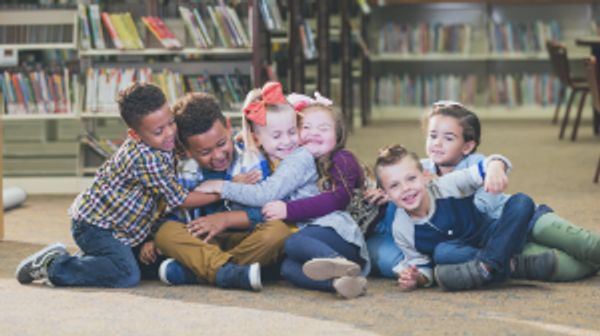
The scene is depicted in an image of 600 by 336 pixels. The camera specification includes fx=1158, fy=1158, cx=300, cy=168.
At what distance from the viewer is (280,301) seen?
127 inches

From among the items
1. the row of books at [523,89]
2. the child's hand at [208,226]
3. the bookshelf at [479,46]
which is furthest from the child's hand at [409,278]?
the row of books at [523,89]

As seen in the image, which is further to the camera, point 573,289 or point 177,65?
point 177,65

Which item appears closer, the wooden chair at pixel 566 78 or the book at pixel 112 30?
the book at pixel 112 30

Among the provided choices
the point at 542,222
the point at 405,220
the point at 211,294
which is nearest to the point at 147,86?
the point at 211,294

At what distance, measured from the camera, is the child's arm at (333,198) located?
3.50 m

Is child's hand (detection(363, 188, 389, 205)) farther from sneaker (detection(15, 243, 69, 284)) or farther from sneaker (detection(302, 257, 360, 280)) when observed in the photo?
sneaker (detection(15, 243, 69, 284))

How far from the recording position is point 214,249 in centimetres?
348

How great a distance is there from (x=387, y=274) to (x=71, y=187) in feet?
9.82

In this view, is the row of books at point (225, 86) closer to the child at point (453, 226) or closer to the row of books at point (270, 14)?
the row of books at point (270, 14)

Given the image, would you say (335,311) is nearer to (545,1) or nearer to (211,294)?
(211,294)

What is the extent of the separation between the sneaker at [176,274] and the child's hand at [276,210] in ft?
0.97

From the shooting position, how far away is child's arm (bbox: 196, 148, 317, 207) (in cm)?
352

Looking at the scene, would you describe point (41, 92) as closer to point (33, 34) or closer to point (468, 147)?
point (33, 34)

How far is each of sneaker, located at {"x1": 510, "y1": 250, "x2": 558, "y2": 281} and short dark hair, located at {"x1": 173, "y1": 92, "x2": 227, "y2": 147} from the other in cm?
100
